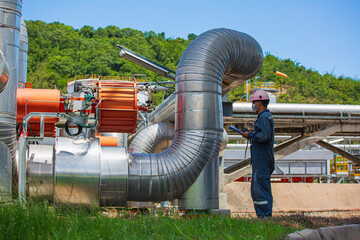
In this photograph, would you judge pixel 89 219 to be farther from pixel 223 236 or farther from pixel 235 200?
pixel 235 200

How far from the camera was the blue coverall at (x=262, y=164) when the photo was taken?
18.2ft

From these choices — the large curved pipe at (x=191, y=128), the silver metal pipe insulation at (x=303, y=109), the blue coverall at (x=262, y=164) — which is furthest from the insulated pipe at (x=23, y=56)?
the silver metal pipe insulation at (x=303, y=109)

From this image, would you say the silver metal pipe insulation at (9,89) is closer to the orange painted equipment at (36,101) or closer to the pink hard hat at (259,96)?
the orange painted equipment at (36,101)

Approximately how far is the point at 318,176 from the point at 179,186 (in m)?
17.0

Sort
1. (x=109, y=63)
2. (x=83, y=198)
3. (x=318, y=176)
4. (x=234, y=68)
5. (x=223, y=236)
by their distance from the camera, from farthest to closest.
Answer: (x=109, y=63) < (x=318, y=176) < (x=234, y=68) < (x=83, y=198) < (x=223, y=236)

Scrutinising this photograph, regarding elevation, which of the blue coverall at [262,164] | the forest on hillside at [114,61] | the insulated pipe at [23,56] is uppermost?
the forest on hillside at [114,61]

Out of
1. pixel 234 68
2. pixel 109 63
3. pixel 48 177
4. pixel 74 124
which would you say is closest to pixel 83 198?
pixel 48 177

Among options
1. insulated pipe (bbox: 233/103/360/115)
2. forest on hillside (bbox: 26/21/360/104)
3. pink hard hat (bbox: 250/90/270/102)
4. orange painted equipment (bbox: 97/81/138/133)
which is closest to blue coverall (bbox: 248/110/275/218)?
pink hard hat (bbox: 250/90/270/102)

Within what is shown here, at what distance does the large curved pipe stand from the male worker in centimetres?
86

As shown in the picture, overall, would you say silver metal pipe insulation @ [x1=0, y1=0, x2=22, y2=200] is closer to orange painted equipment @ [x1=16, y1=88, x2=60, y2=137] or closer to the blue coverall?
orange painted equipment @ [x1=16, y1=88, x2=60, y2=137]

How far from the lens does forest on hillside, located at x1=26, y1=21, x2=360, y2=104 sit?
203ft

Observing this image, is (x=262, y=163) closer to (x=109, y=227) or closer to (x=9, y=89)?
(x=109, y=227)

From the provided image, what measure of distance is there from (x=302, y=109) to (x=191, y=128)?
8502 mm

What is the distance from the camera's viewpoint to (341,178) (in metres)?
22.5
